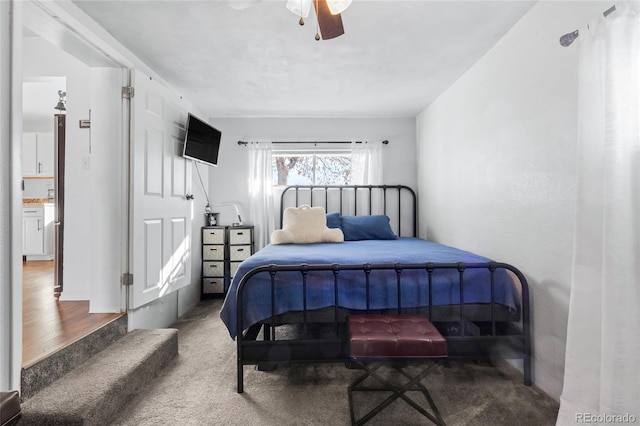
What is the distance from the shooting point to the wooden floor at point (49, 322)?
1.62 m

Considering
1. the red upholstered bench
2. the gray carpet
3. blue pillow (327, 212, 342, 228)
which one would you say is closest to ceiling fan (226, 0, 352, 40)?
the red upholstered bench

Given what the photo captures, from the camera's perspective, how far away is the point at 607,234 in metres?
1.19

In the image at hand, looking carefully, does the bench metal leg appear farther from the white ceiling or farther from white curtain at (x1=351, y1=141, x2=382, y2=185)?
white curtain at (x1=351, y1=141, x2=382, y2=185)

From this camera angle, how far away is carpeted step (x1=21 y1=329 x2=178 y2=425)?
1317mm

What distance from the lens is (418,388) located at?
68.2 inches

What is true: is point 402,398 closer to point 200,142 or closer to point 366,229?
point 366,229

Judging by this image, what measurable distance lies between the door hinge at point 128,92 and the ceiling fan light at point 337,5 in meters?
1.78

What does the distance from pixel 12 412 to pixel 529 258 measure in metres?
2.36

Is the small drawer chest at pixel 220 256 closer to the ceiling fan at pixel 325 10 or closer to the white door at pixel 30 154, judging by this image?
the ceiling fan at pixel 325 10

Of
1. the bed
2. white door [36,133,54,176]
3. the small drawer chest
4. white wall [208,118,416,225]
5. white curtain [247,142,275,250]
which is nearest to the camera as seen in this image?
the bed

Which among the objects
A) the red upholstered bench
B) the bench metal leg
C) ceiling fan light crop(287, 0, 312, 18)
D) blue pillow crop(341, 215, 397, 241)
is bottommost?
the bench metal leg

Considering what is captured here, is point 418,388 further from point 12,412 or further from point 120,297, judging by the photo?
point 120,297

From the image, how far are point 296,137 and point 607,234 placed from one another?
3.49 meters

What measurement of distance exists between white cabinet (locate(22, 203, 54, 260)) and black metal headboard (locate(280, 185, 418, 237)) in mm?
4187
